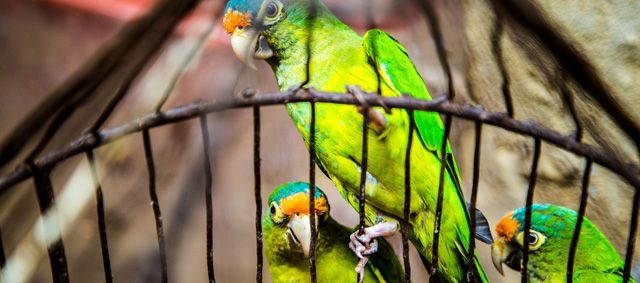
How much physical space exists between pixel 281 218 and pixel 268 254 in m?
0.12

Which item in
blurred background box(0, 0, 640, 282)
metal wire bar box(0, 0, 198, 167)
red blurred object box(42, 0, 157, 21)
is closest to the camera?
metal wire bar box(0, 0, 198, 167)

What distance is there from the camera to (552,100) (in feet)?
3.63

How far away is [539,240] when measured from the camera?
0.92 meters

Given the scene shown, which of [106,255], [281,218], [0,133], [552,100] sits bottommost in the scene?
[106,255]

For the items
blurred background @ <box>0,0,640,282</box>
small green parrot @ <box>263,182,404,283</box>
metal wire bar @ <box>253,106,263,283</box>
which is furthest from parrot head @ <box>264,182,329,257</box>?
metal wire bar @ <box>253,106,263,283</box>

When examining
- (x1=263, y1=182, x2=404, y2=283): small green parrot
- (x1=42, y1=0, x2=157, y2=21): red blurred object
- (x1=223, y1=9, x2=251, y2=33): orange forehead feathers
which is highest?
(x1=42, y1=0, x2=157, y2=21): red blurred object

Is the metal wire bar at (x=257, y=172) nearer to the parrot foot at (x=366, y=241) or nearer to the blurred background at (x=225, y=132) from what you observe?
the blurred background at (x=225, y=132)

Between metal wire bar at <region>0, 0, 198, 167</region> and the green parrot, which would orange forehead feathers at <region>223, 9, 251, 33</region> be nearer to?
metal wire bar at <region>0, 0, 198, 167</region>

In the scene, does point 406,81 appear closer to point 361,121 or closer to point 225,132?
point 361,121

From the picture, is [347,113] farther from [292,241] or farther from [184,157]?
[184,157]

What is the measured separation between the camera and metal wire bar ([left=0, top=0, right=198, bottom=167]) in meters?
0.47

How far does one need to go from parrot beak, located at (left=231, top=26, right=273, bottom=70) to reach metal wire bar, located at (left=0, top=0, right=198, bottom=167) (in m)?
0.32

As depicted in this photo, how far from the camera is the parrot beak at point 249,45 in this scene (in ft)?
2.70

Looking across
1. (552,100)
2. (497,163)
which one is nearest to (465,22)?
(552,100)
